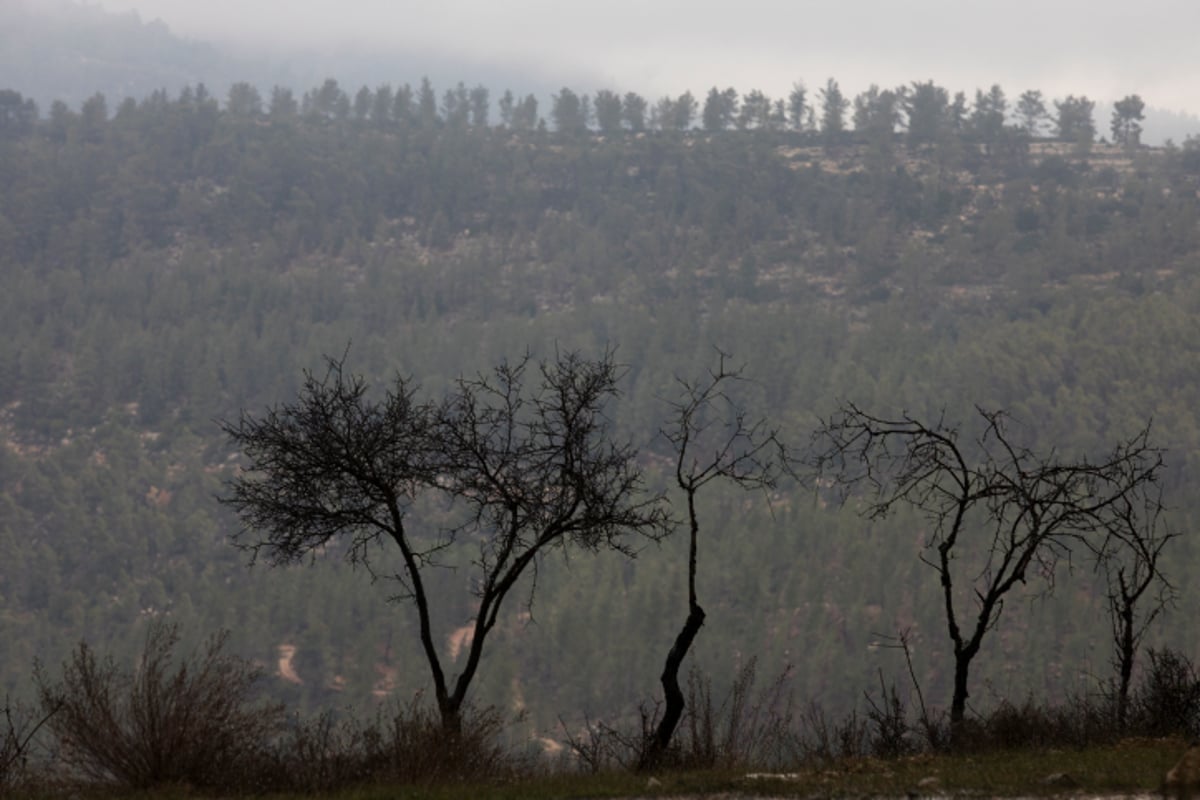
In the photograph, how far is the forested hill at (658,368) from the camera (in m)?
98.0

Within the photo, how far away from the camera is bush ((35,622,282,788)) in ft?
43.2

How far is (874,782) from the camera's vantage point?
38.7ft

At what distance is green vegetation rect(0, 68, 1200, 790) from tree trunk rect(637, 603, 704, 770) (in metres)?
36.8

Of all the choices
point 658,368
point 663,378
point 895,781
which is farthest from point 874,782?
point 658,368

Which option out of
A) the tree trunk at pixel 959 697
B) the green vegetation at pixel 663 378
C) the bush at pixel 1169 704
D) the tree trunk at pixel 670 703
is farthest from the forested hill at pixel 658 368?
the tree trunk at pixel 670 703

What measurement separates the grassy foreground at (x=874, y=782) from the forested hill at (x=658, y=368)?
4421 cm

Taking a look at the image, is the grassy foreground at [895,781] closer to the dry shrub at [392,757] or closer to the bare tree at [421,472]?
the dry shrub at [392,757]

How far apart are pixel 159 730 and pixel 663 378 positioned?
5320 inches

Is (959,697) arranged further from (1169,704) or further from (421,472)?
(421,472)

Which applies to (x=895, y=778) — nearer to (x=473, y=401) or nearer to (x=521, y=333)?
(x=473, y=401)

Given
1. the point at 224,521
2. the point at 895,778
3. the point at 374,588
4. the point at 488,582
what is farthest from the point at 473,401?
the point at 224,521

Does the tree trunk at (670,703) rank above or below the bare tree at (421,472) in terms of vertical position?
below

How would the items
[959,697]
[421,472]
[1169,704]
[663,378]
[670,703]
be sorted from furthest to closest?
[663,378]
[421,472]
[959,697]
[1169,704]
[670,703]

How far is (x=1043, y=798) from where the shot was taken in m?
10.9
